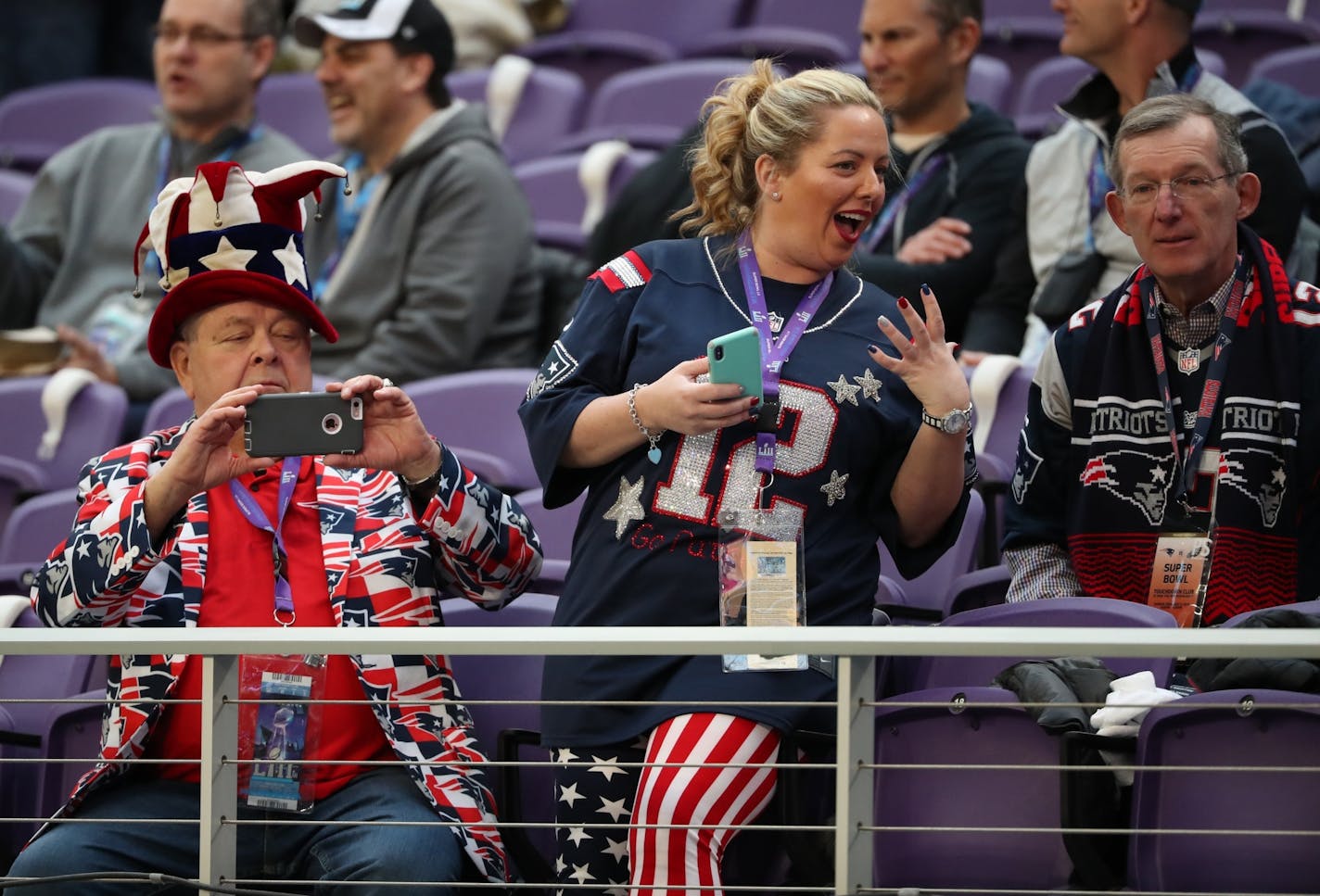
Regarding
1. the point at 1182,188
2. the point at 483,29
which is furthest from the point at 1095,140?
the point at 483,29

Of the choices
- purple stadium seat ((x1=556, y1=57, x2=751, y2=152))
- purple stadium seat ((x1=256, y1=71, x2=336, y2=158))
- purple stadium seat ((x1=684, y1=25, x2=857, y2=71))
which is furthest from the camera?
purple stadium seat ((x1=256, y1=71, x2=336, y2=158))

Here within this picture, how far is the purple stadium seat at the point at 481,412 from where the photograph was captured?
4297 millimetres

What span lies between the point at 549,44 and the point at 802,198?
173 inches

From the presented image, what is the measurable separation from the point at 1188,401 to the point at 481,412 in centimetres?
162

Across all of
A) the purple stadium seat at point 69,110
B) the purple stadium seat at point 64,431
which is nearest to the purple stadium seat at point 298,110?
the purple stadium seat at point 69,110

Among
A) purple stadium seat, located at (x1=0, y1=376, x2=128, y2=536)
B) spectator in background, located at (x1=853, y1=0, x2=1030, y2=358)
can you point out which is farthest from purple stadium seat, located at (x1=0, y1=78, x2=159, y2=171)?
spectator in background, located at (x1=853, y1=0, x2=1030, y2=358)

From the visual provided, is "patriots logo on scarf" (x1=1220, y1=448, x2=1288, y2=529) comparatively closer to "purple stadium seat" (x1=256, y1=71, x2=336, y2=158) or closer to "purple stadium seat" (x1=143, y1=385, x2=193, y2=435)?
"purple stadium seat" (x1=143, y1=385, x2=193, y2=435)

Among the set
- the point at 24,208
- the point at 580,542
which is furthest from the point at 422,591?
the point at 24,208

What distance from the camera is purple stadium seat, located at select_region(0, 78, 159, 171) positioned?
23.1ft

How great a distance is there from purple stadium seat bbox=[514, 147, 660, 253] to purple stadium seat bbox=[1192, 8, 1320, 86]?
71.2 inches

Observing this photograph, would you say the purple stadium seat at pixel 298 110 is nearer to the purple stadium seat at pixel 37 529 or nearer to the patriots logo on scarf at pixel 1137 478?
the purple stadium seat at pixel 37 529

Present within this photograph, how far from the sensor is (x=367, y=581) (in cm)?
308

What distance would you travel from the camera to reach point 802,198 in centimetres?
303

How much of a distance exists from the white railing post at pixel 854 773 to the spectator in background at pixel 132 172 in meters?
3.15
